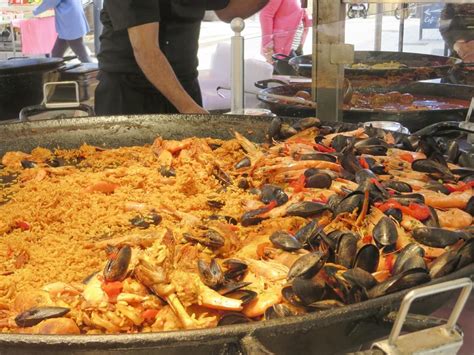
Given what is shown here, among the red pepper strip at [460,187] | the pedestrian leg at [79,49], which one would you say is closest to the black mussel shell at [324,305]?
the red pepper strip at [460,187]

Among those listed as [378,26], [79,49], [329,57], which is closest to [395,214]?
[329,57]

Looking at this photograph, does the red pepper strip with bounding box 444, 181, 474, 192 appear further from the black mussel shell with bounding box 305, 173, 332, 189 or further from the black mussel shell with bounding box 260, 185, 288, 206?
the black mussel shell with bounding box 260, 185, 288, 206

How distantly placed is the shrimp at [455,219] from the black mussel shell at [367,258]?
376 mm

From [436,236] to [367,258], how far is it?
0.24 metres

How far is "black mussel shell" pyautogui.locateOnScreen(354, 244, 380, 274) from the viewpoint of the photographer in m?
1.30

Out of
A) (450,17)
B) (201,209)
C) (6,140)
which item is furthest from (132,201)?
(450,17)

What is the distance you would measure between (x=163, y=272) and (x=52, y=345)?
1.15 feet

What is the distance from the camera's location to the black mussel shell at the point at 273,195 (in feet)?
5.86

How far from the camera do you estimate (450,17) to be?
3.30m

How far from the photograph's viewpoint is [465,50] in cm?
334

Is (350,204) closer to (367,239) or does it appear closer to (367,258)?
(367,239)

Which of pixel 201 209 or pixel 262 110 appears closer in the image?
pixel 201 209

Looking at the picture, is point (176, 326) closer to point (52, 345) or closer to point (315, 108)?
point (52, 345)

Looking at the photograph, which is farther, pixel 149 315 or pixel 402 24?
pixel 402 24
